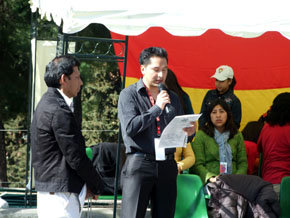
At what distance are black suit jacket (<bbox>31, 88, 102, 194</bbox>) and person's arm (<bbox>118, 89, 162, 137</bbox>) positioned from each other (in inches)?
21.8

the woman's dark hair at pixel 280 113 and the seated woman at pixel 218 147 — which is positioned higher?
the woman's dark hair at pixel 280 113

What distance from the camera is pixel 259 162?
7.14m

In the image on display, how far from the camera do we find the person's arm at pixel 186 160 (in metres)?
6.09

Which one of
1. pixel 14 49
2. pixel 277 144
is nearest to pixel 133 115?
pixel 277 144

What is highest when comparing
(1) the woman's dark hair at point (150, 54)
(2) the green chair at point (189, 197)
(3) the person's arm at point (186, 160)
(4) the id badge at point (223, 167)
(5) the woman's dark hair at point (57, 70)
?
(1) the woman's dark hair at point (150, 54)

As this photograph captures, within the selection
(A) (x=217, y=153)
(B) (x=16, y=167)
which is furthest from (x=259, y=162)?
(B) (x=16, y=167)

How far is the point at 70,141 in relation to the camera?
369cm

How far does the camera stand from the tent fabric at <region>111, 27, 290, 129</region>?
870cm

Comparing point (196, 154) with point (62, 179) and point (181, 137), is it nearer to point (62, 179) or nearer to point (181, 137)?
point (181, 137)

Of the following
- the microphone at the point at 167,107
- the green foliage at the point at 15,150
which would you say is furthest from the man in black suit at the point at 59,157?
the green foliage at the point at 15,150

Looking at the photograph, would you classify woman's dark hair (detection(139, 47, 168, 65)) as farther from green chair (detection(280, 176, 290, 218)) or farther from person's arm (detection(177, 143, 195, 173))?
green chair (detection(280, 176, 290, 218))

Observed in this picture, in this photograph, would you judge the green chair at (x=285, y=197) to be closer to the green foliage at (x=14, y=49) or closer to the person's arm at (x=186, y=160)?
the person's arm at (x=186, y=160)

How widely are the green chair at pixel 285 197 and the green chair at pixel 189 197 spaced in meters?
0.84

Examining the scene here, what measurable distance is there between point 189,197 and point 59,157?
8.73 feet
